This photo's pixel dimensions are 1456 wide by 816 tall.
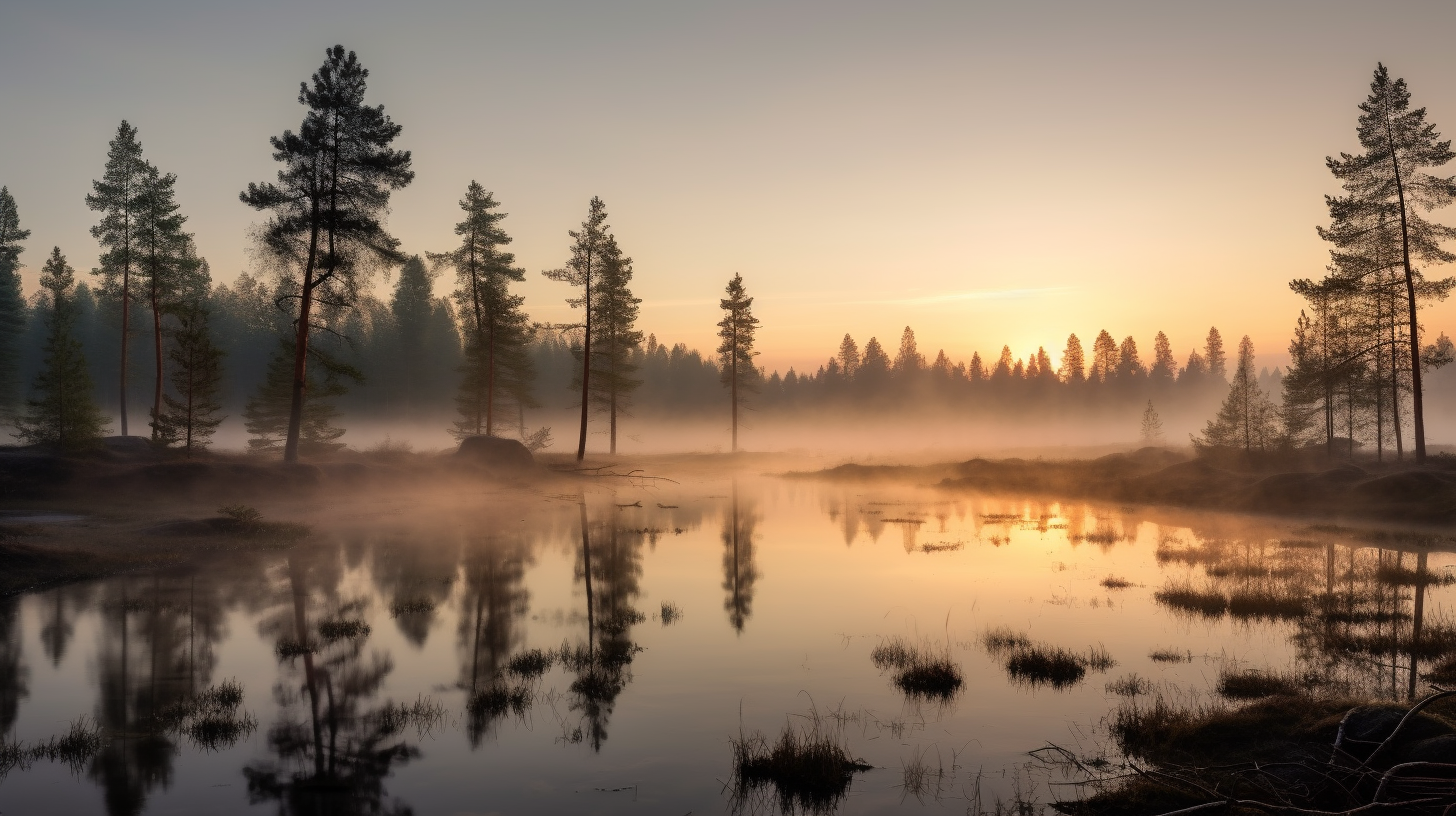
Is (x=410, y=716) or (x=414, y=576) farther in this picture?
(x=414, y=576)

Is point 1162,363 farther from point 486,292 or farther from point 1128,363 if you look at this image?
point 486,292

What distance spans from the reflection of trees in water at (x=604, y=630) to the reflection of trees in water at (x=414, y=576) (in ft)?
9.71

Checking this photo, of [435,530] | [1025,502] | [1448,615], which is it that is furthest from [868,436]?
[1448,615]

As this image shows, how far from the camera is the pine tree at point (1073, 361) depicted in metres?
137

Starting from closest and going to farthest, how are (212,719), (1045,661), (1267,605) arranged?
(212,719) < (1045,661) < (1267,605)

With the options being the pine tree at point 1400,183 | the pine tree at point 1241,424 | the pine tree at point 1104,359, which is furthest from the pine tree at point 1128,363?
the pine tree at point 1400,183

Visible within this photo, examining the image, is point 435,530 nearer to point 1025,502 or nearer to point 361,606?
point 361,606

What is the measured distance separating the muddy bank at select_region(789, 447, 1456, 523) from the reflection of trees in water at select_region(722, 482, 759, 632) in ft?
65.9

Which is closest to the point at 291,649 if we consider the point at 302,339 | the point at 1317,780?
the point at 1317,780

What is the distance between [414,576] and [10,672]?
26.6 feet

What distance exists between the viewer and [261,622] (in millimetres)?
14016

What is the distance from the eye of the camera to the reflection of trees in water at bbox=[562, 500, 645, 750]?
Result: 10.2 meters

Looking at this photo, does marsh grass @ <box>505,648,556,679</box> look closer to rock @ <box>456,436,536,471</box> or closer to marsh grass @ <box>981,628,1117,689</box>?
marsh grass @ <box>981,628,1117,689</box>

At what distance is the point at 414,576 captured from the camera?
18.7 meters
